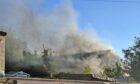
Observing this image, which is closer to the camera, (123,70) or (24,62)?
(24,62)

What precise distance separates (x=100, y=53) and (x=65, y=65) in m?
18.5

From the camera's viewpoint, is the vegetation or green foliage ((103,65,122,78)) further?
green foliage ((103,65,122,78))

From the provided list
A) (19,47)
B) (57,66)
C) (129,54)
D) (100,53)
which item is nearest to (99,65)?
(100,53)

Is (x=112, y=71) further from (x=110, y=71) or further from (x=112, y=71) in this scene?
(x=110, y=71)

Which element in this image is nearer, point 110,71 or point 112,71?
point 110,71

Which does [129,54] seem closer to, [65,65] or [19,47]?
[65,65]

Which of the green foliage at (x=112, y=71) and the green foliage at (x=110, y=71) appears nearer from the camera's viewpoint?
the green foliage at (x=112, y=71)

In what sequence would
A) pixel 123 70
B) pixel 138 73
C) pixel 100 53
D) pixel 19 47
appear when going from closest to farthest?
pixel 19 47, pixel 138 73, pixel 123 70, pixel 100 53

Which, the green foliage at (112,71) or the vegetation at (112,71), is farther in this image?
the green foliage at (112,71)

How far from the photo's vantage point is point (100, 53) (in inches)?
3465

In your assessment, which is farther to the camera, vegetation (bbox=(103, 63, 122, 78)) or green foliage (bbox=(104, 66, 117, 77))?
green foliage (bbox=(104, 66, 117, 77))

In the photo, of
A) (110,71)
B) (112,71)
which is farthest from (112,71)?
(110,71)

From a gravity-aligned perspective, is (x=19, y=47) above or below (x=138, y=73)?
above

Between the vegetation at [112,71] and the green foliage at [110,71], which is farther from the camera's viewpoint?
the green foliage at [110,71]
